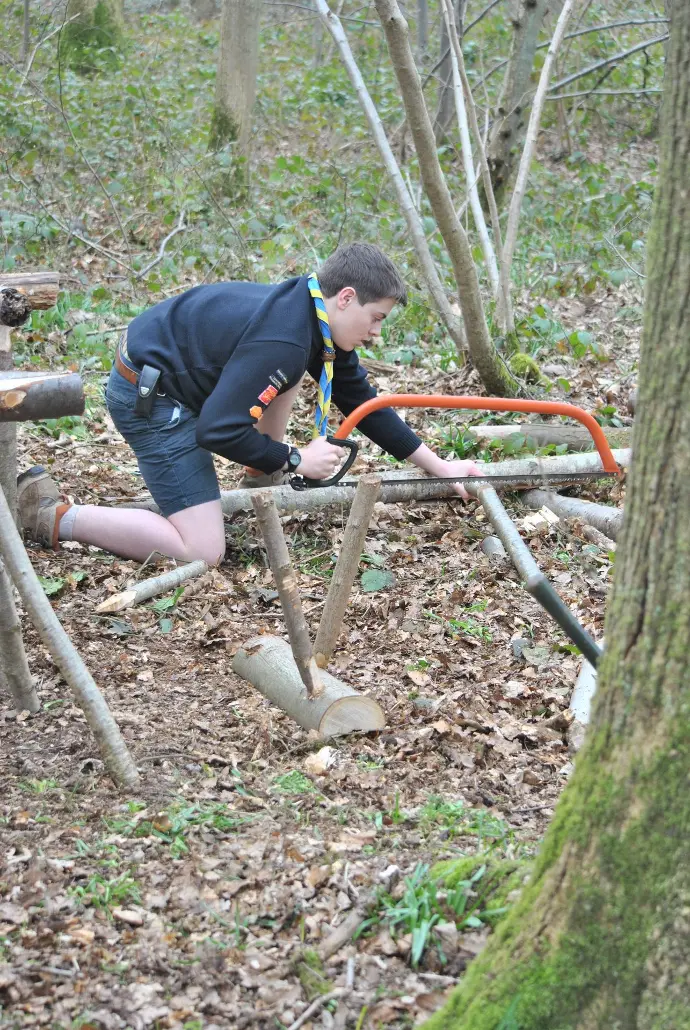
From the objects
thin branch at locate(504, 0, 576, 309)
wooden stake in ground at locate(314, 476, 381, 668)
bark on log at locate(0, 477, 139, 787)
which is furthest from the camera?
thin branch at locate(504, 0, 576, 309)

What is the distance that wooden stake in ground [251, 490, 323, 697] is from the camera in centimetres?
276

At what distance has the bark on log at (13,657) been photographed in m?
3.04

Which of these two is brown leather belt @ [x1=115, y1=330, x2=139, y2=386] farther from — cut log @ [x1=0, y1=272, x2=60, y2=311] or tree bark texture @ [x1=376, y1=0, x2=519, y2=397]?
tree bark texture @ [x1=376, y1=0, x2=519, y2=397]

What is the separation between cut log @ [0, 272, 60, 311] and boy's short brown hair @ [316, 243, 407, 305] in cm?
113

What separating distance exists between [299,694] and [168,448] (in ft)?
5.15

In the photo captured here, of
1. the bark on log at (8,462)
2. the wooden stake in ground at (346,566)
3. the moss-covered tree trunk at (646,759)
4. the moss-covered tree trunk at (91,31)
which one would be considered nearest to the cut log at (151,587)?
the bark on log at (8,462)

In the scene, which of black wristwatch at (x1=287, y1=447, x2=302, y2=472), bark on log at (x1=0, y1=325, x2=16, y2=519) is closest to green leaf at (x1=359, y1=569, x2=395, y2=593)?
black wristwatch at (x1=287, y1=447, x2=302, y2=472)

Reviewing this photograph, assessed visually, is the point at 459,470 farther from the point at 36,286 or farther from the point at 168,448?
the point at 36,286

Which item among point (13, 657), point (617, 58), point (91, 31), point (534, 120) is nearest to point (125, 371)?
point (13, 657)

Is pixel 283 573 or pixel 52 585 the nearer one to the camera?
pixel 283 573

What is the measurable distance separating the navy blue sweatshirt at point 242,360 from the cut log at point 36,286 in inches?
30.1

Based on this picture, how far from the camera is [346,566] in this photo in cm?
333

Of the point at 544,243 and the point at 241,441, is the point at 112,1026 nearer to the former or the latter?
the point at 241,441

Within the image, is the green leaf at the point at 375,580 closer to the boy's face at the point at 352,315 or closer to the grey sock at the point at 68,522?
the boy's face at the point at 352,315
